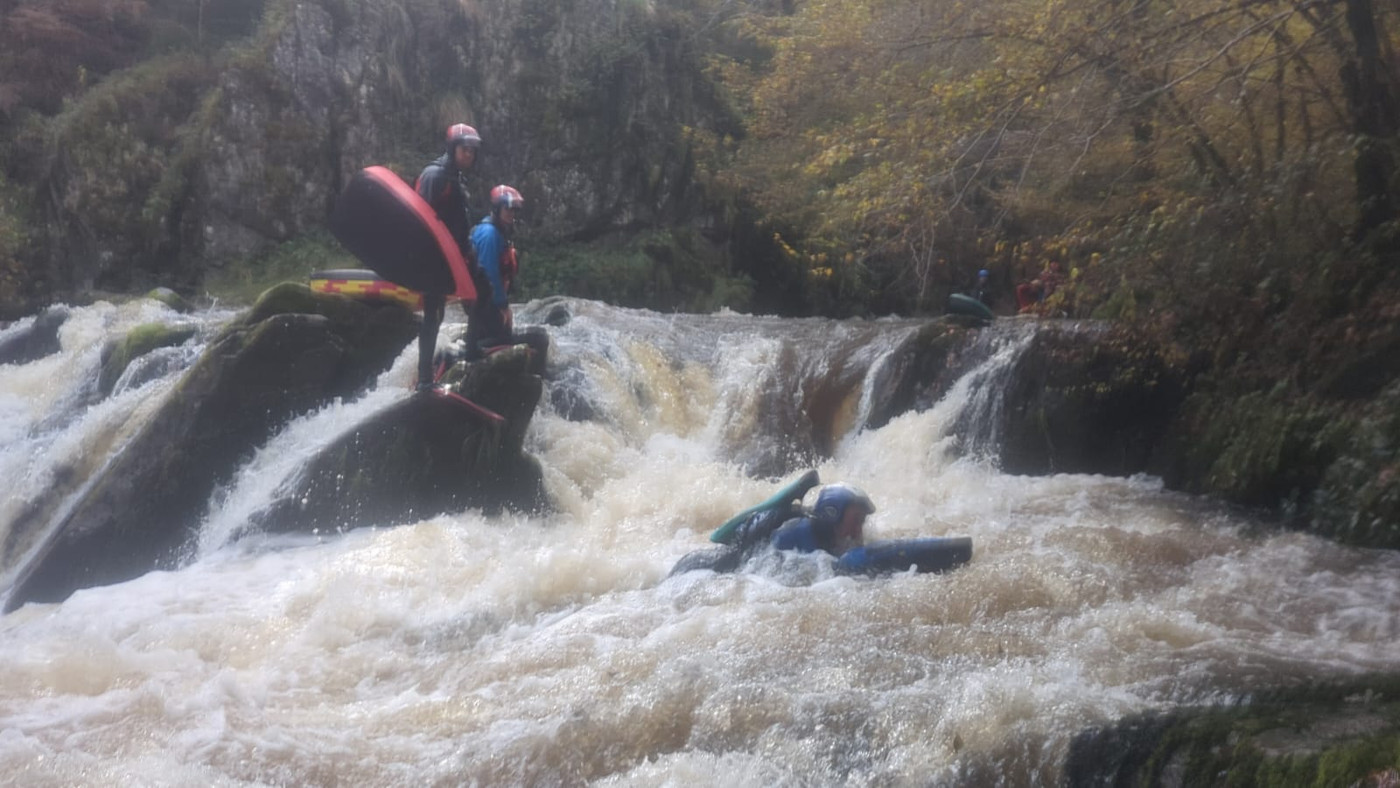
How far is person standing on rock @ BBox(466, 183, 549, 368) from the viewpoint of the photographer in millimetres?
6676

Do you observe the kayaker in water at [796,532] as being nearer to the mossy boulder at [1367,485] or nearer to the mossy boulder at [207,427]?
the mossy boulder at [1367,485]

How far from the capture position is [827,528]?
18.2 ft

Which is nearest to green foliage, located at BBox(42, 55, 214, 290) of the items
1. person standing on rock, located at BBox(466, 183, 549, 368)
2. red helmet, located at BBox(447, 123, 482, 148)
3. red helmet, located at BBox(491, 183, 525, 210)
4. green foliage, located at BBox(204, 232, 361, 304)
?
green foliage, located at BBox(204, 232, 361, 304)

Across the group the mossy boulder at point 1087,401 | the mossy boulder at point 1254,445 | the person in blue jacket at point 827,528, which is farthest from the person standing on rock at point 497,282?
the mossy boulder at point 1254,445

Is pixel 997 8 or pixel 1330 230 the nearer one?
pixel 1330 230

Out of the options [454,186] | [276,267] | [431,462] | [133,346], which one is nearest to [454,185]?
[454,186]

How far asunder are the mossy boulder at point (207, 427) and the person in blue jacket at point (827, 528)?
144 inches

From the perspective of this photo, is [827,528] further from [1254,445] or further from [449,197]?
[1254,445]

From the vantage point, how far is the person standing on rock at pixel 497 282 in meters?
6.68

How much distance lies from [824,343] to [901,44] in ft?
11.0

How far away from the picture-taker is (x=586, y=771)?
3.57m

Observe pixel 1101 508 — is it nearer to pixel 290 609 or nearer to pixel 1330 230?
pixel 1330 230

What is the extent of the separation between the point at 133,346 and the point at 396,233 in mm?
5087

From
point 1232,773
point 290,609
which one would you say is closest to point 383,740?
point 290,609
